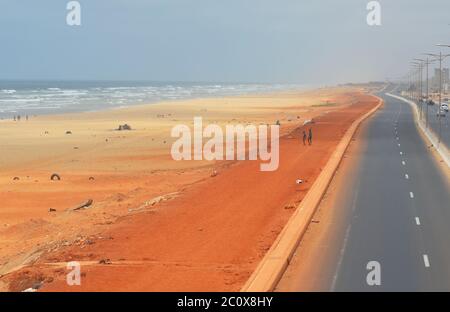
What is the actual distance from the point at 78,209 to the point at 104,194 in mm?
4093

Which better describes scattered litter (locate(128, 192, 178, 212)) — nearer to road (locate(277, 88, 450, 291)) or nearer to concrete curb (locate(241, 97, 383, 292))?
concrete curb (locate(241, 97, 383, 292))

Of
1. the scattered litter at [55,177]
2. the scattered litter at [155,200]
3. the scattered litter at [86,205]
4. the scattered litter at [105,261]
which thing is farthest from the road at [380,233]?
the scattered litter at [55,177]

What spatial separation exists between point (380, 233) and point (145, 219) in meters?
7.02

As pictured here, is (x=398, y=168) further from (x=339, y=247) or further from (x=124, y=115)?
(x=124, y=115)

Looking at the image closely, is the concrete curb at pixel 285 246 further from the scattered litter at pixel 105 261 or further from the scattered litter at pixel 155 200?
the scattered litter at pixel 155 200

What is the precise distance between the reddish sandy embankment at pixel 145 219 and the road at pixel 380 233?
1204 mm

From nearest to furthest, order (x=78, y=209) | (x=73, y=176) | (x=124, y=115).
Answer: (x=78, y=209) < (x=73, y=176) < (x=124, y=115)

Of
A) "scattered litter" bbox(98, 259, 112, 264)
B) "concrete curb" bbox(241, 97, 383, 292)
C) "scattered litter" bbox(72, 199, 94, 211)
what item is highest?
"concrete curb" bbox(241, 97, 383, 292)

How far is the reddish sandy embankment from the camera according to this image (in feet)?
47.4

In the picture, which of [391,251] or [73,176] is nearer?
[391,251]

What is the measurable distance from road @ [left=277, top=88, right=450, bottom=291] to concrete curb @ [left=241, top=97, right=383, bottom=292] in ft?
0.61

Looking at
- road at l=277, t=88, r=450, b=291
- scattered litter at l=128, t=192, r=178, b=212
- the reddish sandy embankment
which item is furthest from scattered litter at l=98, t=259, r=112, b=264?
scattered litter at l=128, t=192, r=178, b=212
